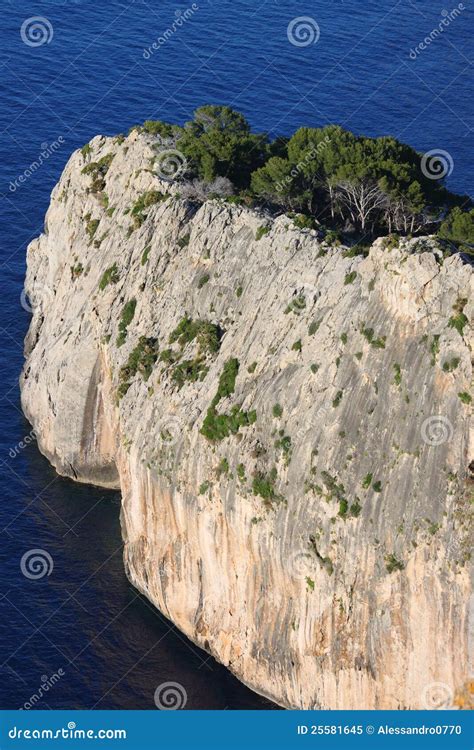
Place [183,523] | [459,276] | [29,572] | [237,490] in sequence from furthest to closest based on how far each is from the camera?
1. [29,572]
2. [183,523]
3. [237,490]
4. [459,276]

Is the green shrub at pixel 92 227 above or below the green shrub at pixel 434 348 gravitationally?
below

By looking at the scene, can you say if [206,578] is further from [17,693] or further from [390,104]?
[390,104]

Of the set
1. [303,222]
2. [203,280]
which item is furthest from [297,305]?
[203,280]

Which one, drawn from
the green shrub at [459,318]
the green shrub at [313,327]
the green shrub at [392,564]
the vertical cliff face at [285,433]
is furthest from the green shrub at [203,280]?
the green shrub at [392,564]

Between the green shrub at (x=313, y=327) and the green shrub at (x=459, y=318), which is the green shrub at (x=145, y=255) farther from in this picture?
the green shrub at (x=459, y=318)

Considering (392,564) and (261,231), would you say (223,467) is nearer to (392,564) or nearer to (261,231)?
(392,564)

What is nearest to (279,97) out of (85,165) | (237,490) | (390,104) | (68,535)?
(390,104)
